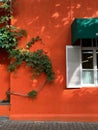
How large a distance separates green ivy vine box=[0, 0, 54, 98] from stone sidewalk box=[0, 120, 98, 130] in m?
1.01

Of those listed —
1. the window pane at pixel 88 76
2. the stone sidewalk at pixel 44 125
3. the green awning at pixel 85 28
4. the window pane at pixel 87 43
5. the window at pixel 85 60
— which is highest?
the green awning at pixel 85 28

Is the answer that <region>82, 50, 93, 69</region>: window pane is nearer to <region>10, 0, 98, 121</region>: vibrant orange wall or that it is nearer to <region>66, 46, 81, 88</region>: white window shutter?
<region>66, 46, 81, 88</region>: white window shutter

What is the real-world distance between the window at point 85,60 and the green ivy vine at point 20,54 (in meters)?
0.81

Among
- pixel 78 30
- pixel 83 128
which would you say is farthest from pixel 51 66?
pixel 83 128

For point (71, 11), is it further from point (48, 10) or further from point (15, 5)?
point (15, 5)

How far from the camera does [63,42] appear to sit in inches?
485

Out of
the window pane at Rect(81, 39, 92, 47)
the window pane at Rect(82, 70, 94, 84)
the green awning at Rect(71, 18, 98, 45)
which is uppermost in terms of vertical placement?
the green awning at Rect(71, 18, 98, 45)

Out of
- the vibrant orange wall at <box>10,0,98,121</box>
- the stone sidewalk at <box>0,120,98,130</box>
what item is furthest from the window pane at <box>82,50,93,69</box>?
the stone sidewalk at <box>0,120,98,130</box>

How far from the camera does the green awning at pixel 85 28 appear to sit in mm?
11289

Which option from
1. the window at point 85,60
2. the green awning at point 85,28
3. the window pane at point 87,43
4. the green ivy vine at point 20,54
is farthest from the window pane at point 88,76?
the green awning at point 85,28

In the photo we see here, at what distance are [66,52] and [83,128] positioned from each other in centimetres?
266

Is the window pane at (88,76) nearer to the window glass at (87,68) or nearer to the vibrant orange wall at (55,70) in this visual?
the window glass at (87,68)

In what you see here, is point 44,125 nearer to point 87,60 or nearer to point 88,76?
point 88,76

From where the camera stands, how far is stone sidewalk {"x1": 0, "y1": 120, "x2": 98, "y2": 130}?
11008mm
